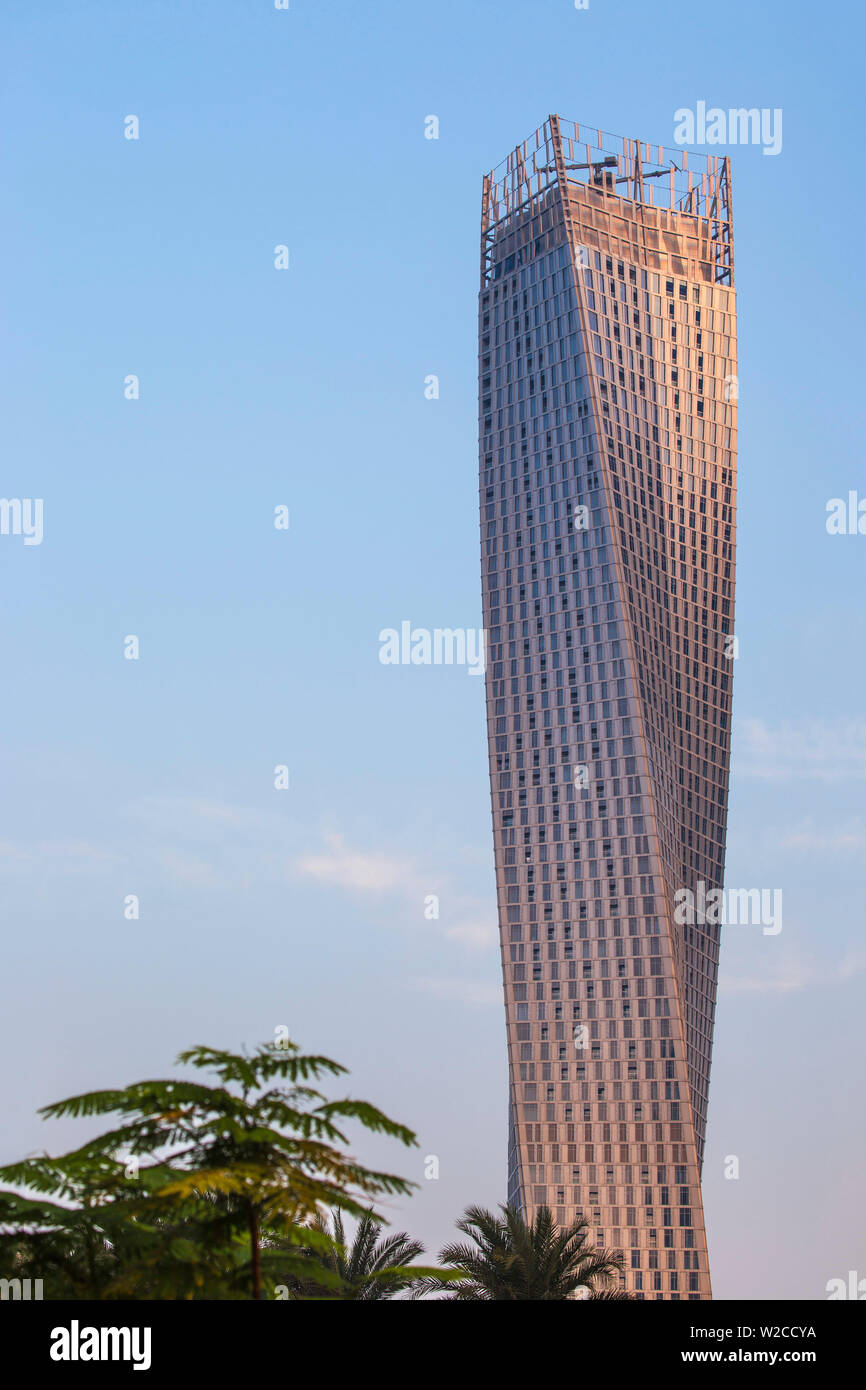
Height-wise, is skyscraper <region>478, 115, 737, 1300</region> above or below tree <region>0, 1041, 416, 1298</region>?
above

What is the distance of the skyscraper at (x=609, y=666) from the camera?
518 feet

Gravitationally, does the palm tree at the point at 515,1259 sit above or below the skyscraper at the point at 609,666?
below

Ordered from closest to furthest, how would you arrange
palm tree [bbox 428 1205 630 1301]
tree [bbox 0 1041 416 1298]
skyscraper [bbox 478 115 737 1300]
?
tree [bbox 0 1041 416 1298] → palm tree [bbox 428 1205 630 1301] → skyscraper [bbox 478 115 737 1300]

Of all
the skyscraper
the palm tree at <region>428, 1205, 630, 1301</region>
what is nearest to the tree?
the palm tree at <region>428, 1205, 630, 1301</region>

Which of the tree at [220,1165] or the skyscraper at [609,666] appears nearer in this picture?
the tree at [220,1165]

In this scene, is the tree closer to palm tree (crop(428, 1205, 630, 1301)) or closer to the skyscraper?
palm tree (crop(428, 1205, 630, 1301))

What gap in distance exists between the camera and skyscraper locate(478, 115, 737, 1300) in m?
158

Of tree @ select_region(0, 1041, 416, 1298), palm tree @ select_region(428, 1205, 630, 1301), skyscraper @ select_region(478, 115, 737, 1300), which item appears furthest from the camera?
skyscraper @ select_region(478, 115, 737, 1300)

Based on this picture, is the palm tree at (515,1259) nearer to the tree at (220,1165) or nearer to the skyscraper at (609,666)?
the tree at (220,1165)

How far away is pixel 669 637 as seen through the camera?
570 ft

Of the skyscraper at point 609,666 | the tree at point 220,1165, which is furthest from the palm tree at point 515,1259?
the skyscraper at point 609,666

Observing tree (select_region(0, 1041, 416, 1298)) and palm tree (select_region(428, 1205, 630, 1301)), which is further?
palm tree (select_region(428, 1205, 630, 1301))
